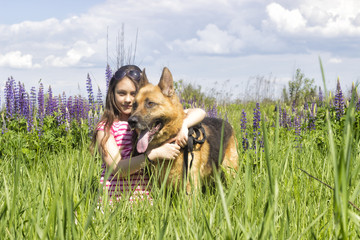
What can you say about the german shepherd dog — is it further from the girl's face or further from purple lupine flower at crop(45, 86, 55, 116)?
purple lupine flower at crop(45, 86, 55, 116)

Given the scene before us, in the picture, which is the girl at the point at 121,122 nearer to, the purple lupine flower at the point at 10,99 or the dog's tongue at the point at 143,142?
the dog's tongue at the point at 143,142

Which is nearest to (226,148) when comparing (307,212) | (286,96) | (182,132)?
(182,132)

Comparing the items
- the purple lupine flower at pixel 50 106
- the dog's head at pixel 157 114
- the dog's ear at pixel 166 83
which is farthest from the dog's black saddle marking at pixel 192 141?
the purple lupine flower at pixel 50 106

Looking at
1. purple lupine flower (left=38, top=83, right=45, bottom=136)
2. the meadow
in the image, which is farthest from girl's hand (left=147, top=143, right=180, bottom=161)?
purple lupine flower (left=38, top=83, right=45, bottom=136)

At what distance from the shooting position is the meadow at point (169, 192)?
1542 millimetres

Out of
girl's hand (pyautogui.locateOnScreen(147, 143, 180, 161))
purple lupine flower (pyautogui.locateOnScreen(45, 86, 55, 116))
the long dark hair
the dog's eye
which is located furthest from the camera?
purple lupine flower (pyautogui.locateOnScreen(45, 86, 55, 116))

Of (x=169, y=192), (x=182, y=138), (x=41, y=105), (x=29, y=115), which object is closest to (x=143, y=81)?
(x=182, y=138)

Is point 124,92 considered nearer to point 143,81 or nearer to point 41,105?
point 143,81

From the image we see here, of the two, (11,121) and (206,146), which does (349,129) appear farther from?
(11,121)

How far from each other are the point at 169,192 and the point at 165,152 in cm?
98

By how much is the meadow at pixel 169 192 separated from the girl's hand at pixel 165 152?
38 cm

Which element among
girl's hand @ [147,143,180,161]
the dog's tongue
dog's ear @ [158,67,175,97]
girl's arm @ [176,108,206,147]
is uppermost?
dog's ear @ [158,67,175,97]

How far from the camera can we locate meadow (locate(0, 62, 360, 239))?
1.54 metres

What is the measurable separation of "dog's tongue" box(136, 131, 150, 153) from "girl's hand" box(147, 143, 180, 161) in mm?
101
